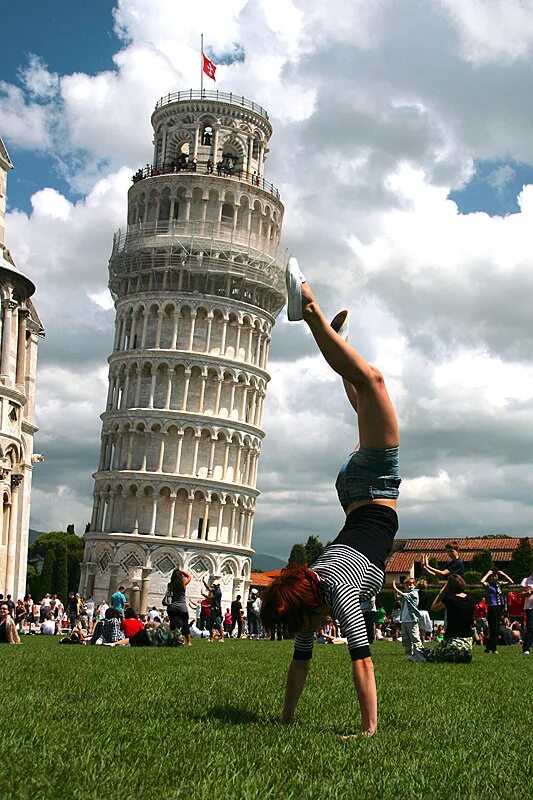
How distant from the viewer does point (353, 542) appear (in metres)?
6.73

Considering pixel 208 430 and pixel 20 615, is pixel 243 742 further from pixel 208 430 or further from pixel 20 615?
pixel 208 430

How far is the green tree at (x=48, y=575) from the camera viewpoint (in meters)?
108

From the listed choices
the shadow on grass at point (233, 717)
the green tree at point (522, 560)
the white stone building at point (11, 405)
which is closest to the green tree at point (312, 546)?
the green tree at point (522, 560)

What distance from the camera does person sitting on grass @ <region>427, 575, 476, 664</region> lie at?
15.6 meters

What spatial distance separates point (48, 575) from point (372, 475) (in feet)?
350

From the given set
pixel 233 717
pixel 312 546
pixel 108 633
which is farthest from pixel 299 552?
pixel 233 717

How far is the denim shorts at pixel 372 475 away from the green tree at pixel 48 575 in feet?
343

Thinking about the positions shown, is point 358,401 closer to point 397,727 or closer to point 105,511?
point 397,727

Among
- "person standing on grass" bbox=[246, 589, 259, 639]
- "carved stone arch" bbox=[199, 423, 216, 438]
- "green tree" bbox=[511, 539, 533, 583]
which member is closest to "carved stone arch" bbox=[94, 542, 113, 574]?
"carved stone arch" bbox=[199, 423, 216, 438]

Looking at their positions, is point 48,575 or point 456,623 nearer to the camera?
point 456,623

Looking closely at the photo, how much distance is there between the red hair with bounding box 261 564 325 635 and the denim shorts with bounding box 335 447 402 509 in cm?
68

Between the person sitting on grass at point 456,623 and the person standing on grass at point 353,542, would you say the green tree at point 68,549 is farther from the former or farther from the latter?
the person standing on grass at point 353,542

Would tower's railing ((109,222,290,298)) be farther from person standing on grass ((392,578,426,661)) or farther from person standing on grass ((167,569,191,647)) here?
person standing on grass ((392,578,426,661))

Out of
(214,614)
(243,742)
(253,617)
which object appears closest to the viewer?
(243,742)
